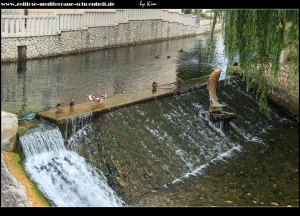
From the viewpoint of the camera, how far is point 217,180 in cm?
1180

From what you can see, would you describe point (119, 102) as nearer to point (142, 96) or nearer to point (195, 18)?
point (142, 96)

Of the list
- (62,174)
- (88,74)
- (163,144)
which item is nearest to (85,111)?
(62,174)

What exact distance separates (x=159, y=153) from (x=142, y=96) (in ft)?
6.73

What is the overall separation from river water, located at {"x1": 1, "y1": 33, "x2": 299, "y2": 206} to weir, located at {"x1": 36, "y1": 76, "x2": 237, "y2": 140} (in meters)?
0.15

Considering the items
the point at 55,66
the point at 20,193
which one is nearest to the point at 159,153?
the point at 20,193

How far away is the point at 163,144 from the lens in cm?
1261

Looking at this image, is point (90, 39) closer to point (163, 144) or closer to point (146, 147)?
point (163, 144)

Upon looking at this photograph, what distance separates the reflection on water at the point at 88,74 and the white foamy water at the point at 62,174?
2.00m

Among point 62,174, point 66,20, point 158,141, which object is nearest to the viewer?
point 62,174

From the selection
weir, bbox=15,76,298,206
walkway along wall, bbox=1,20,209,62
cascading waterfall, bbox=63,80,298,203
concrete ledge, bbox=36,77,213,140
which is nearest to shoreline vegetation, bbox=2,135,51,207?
weir, bbox=15,76,298,206

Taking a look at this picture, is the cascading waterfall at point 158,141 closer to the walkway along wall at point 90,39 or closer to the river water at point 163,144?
the river water at point 163,144

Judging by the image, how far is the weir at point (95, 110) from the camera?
11.1 metres

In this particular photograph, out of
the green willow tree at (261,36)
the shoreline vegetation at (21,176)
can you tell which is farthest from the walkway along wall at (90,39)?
the green willow tree at (261,36)

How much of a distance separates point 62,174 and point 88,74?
25.6ft
